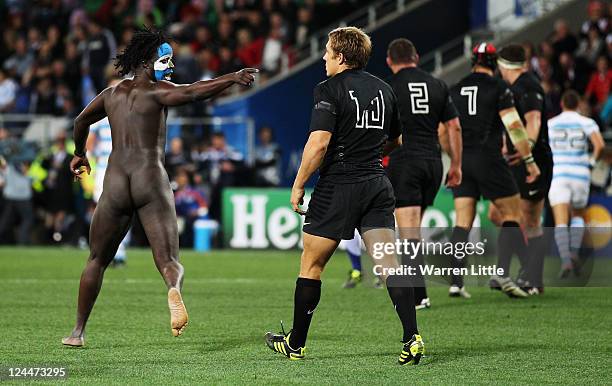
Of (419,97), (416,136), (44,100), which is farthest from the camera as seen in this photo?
(44,100)

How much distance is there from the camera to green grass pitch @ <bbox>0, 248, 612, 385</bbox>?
8297 millimetres

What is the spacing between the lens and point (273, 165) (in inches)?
901

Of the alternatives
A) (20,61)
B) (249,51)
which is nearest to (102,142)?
(249,51)

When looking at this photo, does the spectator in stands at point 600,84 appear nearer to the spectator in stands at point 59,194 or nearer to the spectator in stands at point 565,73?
the spectator in stands at point 565,73

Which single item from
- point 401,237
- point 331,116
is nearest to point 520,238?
point 401,237

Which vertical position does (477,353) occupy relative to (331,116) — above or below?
below

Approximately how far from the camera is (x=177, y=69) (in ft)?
81.8

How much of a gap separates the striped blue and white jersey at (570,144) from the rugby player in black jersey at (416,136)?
3367mm

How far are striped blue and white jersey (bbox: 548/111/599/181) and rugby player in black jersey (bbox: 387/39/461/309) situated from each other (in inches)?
133

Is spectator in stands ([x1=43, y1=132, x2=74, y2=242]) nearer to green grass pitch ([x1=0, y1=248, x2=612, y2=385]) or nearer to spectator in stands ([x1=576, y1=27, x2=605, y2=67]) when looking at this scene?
green grass pitch ([x1=0, y1=248, x2=612, y2=385])

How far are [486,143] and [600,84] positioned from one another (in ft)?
31.1

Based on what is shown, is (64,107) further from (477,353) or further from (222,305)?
(477,353)

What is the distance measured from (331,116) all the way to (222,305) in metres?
4.60

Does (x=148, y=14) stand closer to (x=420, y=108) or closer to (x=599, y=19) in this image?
(x=599, y=19)
